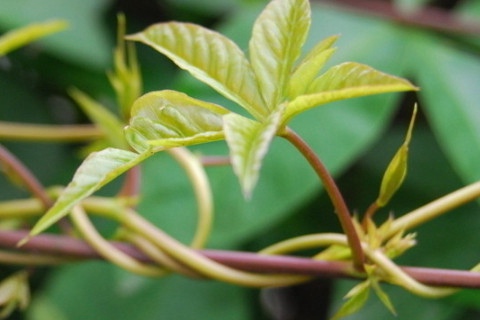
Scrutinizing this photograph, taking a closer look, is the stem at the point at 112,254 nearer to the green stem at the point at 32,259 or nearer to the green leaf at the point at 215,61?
the green stem at the point at 32,259

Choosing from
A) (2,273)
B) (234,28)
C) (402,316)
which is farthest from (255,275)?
(2,273)

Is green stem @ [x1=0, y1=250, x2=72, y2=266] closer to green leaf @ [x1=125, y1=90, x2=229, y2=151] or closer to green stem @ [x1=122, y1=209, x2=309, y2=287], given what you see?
green stem @ [x1=122, y1=209, x2=309, y2=287]

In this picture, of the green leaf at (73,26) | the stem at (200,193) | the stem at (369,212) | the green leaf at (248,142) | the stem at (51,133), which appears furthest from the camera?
the green leaf at (73,26)

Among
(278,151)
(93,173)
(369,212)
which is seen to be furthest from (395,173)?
(278,151)

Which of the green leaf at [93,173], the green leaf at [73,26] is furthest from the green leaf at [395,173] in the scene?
the green leaf at [73,26]

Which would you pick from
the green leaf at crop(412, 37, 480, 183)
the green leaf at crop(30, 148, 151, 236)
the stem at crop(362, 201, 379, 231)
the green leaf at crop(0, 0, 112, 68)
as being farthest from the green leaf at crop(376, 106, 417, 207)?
the green leaf at crop(0, 0, 112, 68)

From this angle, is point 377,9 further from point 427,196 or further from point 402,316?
point 402,316
